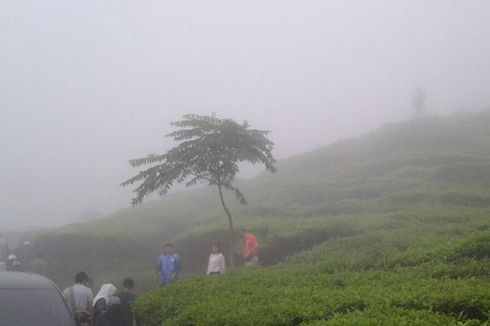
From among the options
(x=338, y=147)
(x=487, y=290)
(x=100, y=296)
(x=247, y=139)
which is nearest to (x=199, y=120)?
(x=247, y=139)

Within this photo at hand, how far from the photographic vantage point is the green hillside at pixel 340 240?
6898 mm

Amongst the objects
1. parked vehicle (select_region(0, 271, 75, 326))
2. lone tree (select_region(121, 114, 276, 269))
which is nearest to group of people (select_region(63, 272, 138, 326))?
parked vehicle (select_region(0, 271, 75, 326))

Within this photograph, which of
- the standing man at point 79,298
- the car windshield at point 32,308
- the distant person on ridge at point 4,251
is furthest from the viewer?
the distant person on ridge at point 4,251

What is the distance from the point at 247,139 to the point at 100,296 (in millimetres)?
5740

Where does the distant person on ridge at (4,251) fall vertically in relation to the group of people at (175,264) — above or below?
above

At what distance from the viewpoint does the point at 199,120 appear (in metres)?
14.1

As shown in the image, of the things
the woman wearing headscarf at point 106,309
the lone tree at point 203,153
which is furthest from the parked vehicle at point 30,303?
the lone tree at point 203,153

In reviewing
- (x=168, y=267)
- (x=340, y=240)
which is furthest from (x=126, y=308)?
(x=340, y=240)

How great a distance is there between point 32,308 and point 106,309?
223 centimetres

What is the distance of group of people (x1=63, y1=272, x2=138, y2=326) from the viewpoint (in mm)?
9656

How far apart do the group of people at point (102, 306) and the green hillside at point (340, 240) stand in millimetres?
402

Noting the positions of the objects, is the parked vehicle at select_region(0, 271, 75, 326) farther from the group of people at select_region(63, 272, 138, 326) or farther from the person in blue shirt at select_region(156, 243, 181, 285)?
the person in blue shirt at select_region(156, 243, 181, 285)

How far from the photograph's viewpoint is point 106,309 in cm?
978

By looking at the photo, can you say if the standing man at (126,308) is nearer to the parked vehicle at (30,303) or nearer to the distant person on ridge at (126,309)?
the distant person on ridge at (126,309)
